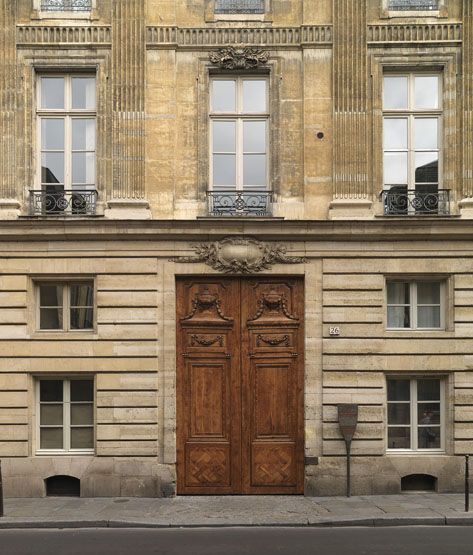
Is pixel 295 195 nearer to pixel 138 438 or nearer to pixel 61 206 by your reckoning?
pixel 61 206

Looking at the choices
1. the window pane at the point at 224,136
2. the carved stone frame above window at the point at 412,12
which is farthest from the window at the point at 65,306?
the carved stone frame above window at the point at 412,12

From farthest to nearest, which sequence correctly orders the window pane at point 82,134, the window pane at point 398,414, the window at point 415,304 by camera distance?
the window pane at point 82,134, the window at point 415,304, the window pane at point 398,414

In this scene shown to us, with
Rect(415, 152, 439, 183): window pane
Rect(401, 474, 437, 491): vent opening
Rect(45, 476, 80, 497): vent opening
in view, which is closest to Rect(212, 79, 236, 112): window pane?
Rect(415, 152, 439, 183): window pane

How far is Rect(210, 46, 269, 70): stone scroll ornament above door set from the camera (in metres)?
13.8

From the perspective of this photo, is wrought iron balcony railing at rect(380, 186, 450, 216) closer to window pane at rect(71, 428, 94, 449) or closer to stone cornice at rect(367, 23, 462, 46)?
stone cornice at rect(367, 23, 462, 46)

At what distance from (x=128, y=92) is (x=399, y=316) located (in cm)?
719

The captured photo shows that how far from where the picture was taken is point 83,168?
14109 mm

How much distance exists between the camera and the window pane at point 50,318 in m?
14.0

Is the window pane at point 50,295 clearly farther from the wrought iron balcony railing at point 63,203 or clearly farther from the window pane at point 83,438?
the window pane at point 83,438

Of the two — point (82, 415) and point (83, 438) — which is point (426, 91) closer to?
point (82, 415)

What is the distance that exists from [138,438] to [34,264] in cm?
407

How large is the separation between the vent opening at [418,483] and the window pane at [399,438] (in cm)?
61

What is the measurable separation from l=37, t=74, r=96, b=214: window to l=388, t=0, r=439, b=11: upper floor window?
6375mm

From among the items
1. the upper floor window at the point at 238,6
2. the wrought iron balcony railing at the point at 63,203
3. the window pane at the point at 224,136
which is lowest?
the wrought iron balcony railing at the point at 63,203
